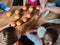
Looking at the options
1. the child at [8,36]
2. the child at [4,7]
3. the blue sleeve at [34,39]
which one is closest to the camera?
the child at [8,36]

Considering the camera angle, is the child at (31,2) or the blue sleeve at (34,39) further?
the child at (31,2)

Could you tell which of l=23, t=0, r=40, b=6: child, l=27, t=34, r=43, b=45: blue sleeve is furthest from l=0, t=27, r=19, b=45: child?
l=23, t=0, r=40, b=6: child

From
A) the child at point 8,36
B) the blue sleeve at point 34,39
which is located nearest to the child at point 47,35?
the blue sleeve at point 34,39

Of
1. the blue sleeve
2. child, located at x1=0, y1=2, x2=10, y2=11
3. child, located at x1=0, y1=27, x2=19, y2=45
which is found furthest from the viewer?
child, located at x1=0, y1=2, x2=10, y2=11

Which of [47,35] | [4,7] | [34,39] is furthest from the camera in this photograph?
[4,7]

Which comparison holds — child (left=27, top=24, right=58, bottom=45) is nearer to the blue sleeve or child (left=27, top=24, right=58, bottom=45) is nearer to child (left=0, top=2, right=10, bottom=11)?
the blue sleeve

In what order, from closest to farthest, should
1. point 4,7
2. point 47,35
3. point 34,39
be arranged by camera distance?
point 47,35, point 34,39, point 4,7

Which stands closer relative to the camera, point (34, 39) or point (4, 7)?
point (34, 39)

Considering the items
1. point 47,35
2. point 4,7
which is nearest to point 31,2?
point 4,7

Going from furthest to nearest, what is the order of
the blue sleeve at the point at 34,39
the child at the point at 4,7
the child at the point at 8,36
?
the child at the point at 4,7 < the blue sleeve at the point at 34,39 < the child at the point at 8,36

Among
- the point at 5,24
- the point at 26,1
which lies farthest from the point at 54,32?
the point at 26,1

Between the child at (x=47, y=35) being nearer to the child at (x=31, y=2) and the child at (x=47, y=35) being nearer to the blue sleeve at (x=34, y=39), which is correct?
the blue sleeve at (x=34, y=39)

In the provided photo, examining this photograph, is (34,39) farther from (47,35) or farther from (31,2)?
(31,2)

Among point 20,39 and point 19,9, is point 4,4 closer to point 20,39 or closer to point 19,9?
point 19,9
